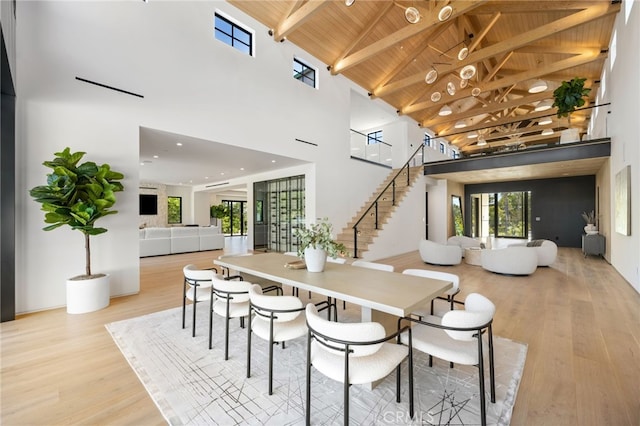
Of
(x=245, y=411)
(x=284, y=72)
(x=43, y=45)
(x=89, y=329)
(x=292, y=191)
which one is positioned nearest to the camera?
(x=245, y=411)

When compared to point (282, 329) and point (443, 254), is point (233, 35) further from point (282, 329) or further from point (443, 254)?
point (443, 254)

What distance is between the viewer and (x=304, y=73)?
25.0 feet

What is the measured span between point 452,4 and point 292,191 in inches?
244

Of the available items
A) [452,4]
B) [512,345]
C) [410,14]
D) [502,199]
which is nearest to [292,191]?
[410,14]

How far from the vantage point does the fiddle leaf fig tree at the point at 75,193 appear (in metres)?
3.38

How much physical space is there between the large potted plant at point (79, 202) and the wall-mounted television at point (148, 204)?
989 centimetres

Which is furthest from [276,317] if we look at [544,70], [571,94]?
[544,70]

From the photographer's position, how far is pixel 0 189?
10.6ft

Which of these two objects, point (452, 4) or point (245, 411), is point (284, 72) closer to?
point (452, 4)

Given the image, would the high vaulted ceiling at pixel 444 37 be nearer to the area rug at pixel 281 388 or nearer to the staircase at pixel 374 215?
the staircase at pixel 374 215

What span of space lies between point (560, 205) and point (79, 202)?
15.1m

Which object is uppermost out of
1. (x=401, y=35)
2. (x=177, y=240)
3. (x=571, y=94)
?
(x=401, y=35)

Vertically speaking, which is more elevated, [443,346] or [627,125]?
[627,125]

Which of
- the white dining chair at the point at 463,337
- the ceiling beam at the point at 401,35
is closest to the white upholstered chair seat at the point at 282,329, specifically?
the white dining chair at the point at 463,337
